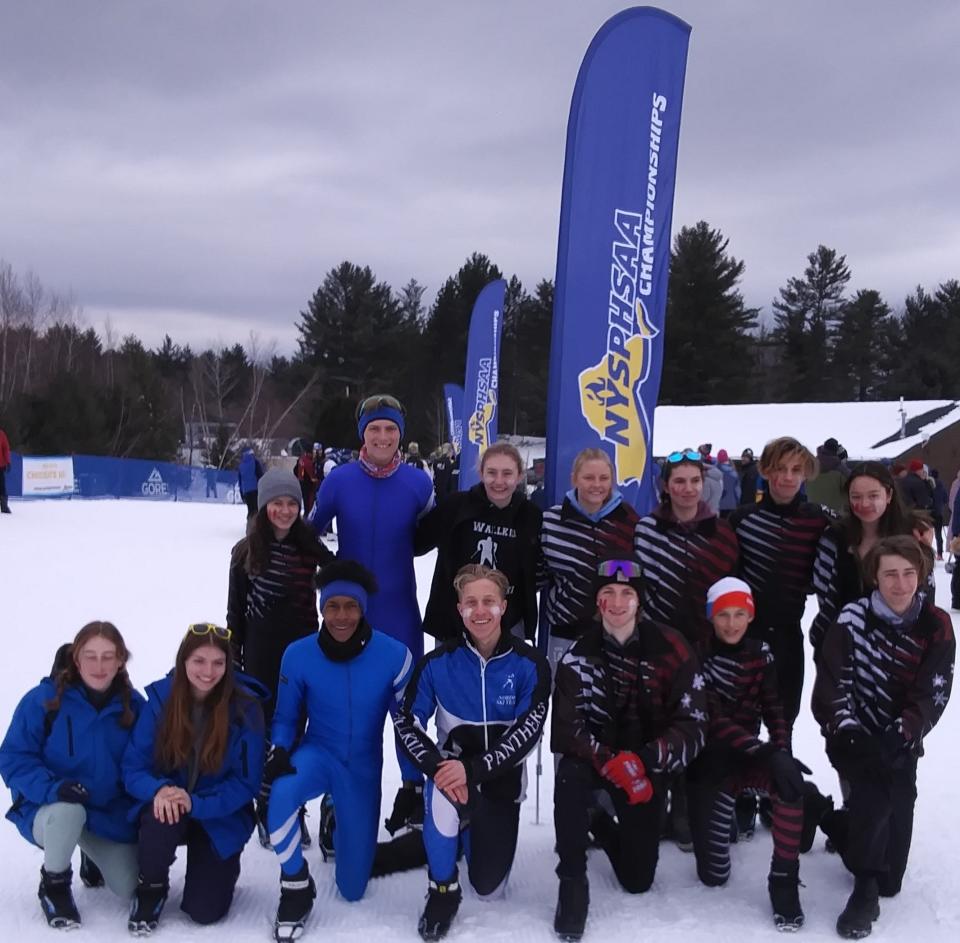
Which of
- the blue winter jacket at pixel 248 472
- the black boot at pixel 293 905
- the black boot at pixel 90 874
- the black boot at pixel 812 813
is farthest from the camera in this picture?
the blue winter jacket at pixel 248 472

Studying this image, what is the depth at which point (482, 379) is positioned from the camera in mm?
15484

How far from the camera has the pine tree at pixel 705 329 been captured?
42.8 meters

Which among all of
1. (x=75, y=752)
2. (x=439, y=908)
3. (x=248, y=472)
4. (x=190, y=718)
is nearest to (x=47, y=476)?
(x=248, y=472)

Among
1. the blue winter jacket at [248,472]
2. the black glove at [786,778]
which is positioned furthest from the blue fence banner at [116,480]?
the black glove at [786,778]

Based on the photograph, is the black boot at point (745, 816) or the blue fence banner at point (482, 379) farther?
the blue fence banner at point (482, 379)

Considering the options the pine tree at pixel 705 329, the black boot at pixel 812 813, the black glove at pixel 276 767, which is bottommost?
the black boot at pixel 812 813

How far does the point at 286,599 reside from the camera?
3834 millimetres

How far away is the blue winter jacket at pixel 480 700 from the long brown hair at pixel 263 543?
2.72ft

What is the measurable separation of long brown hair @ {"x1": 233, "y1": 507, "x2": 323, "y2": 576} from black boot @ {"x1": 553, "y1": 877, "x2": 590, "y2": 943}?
1.61 m

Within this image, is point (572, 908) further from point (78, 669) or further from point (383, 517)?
point (78, 669)

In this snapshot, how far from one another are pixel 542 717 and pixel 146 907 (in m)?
1.43

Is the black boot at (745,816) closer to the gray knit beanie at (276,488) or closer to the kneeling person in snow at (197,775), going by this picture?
the kneeling person in snow at (197,775)

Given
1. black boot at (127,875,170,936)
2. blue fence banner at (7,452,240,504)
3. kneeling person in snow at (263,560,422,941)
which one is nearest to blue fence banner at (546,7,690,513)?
kneeling person in snow at (263,560,422,941)

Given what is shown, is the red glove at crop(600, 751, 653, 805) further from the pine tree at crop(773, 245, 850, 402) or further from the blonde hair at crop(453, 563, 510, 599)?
the pine tree at crop(773, 245, 850, 402)
